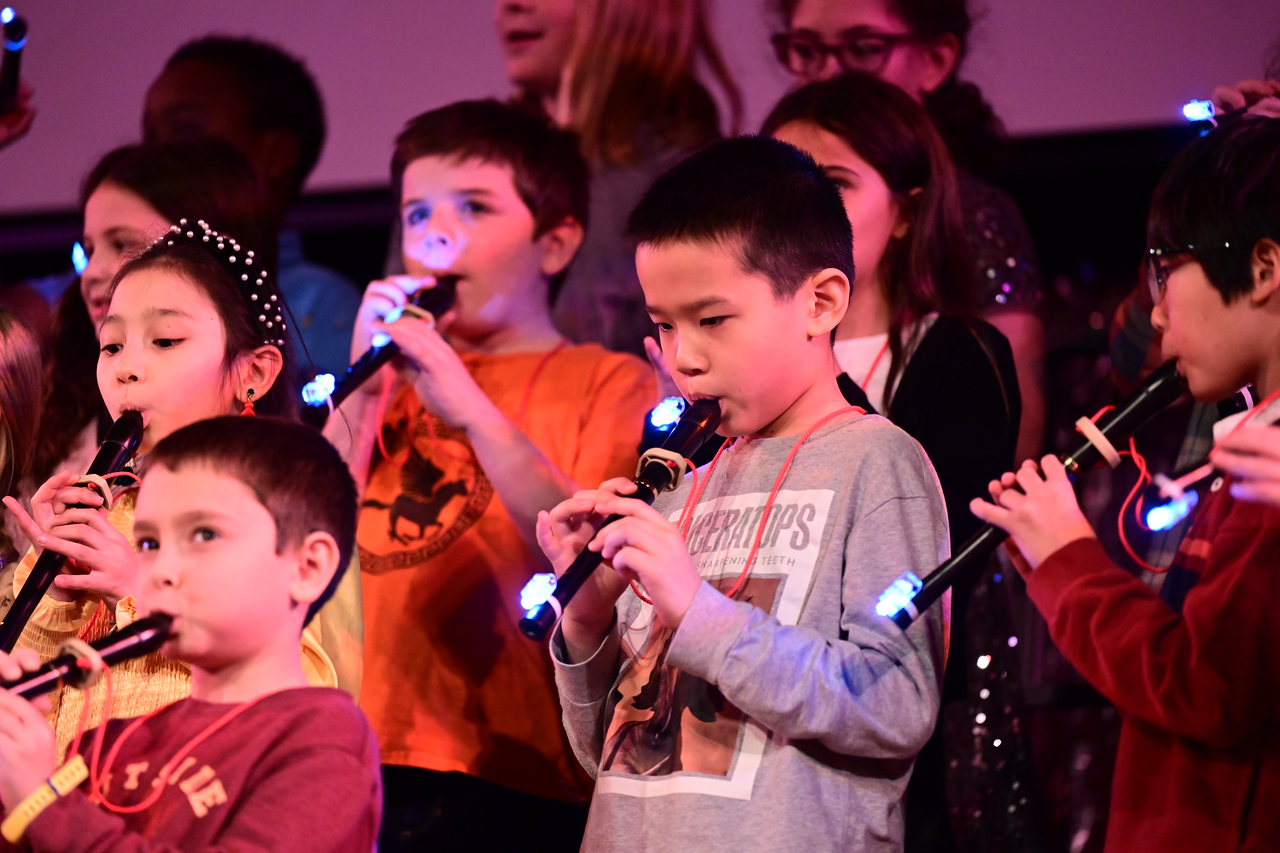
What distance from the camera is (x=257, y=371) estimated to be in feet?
5.66

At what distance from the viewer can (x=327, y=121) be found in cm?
316

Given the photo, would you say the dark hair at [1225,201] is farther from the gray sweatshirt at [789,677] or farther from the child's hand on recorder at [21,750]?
the child's hand on recorder at [21,750]

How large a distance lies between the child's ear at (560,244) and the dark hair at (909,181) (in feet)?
1.46

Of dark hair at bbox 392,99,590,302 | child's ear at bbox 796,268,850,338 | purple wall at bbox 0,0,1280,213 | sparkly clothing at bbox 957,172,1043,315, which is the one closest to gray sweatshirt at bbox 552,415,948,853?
child's ear at bbox 796,268,850,338

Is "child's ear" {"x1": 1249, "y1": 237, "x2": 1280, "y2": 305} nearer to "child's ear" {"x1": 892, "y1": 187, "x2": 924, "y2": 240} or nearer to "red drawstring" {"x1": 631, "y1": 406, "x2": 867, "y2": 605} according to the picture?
"red drawstring" {"x1": 631, "y1": 406, "x2": 867, "y2": 605}

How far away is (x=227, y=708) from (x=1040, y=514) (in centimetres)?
77

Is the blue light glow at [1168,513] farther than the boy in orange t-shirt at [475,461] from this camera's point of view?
No

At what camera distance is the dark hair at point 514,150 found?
2264mm

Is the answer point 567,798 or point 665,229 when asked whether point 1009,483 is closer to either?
point 665,229

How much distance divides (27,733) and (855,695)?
71cm

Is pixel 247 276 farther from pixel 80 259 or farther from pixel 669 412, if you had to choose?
pixel 80 259

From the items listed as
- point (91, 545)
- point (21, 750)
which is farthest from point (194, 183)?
point (21, 750)

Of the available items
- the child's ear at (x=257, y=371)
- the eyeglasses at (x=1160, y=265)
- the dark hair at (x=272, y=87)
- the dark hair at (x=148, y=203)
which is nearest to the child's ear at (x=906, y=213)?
the eyeglasses at (x=1160, y=265)

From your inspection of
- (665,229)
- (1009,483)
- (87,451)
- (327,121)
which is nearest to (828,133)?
(665,229)
